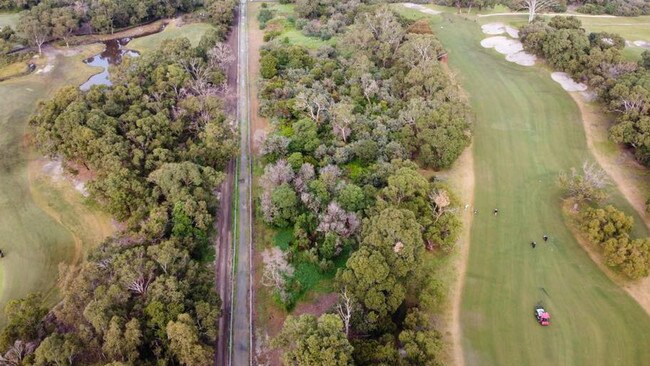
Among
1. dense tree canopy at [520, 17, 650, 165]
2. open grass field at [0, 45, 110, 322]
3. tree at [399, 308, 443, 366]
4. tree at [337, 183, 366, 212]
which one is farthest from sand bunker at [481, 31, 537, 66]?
open grass field at [0, 45, 110, 322]

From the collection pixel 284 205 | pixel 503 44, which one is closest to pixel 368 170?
pixel 284 205

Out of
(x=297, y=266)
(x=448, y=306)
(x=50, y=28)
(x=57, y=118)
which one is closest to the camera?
(x=448, y=306)

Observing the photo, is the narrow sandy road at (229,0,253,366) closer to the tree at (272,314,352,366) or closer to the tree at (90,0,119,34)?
the tree at (272,314,352,366)

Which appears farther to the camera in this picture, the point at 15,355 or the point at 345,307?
the point at 345,307

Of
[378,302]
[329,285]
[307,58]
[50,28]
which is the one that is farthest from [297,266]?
[50,28]

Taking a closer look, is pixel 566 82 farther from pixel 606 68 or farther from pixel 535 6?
pixel 535 6

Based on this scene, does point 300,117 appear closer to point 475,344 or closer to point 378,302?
point 378,302

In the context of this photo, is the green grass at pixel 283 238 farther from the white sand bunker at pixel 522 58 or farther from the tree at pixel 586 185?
the white sand bunker at pixel 522 58
